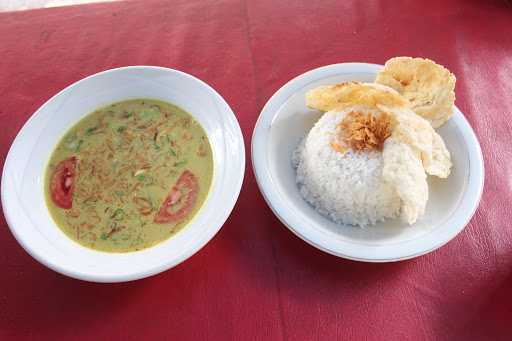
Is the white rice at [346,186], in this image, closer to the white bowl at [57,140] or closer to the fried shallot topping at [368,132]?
the fried shallot topping at [368,132]

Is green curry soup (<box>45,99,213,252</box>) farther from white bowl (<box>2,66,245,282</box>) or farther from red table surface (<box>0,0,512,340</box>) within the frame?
red table surface (<box>0,0,512,340</box>)

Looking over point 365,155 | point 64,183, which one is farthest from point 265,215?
point 64,183

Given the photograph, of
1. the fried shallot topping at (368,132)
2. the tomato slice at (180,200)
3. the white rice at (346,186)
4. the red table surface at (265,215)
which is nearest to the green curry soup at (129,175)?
the tomato slice at (180,200)

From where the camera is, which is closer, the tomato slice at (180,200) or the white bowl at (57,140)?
the white bowl at (57,140)

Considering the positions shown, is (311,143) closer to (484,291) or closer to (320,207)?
(320,207)

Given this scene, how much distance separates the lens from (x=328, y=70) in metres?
1.61

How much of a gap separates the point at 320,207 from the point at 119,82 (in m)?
0.84

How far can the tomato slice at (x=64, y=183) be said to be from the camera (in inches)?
52.0

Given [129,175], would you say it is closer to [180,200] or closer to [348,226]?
[180,200]

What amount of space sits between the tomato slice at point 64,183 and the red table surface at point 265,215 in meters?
0.22

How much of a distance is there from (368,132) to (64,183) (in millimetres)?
1007

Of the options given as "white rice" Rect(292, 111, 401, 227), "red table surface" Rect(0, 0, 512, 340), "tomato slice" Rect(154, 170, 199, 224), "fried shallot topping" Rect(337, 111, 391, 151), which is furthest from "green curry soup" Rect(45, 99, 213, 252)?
"fried shallot topping" Rect(337, 111, 391, 151)

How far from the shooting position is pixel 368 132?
142 centimetres

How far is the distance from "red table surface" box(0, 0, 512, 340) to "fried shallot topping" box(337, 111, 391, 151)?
376mm
